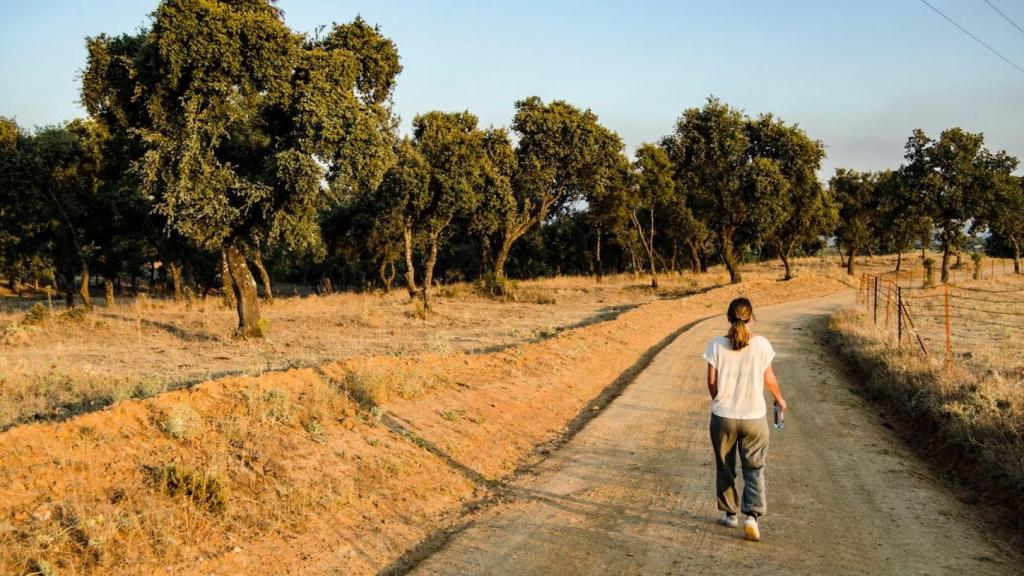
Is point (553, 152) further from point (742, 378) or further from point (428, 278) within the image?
point (742, 378)

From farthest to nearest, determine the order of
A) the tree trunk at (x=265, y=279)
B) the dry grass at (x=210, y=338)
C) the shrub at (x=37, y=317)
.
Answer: the tree trunk at (x=265, y=279), the shrub at (x=37, y=317), the dry grass at (x=210, y=338)

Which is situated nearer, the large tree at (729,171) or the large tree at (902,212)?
the large tree at (729,171)

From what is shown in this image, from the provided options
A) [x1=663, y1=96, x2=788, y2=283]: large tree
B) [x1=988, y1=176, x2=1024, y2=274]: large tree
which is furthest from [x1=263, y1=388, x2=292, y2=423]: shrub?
[x1=988, y1=176, x2=1024, y2=274]: large tree

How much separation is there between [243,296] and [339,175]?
5.04m

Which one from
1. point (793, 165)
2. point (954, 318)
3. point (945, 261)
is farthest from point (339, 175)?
point (945, 261)

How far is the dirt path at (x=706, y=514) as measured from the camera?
576cm

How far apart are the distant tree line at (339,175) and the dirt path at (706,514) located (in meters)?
12.1

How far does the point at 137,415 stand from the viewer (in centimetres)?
720

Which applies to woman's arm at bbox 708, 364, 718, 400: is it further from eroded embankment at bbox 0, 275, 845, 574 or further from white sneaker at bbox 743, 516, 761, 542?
eroded embankment at bbox 0, 275, 845, 574

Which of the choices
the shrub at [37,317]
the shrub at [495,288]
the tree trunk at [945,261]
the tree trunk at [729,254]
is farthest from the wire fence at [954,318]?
the shrub at [37,317]

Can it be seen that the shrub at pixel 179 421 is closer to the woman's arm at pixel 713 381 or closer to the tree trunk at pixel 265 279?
the woman's arm at pixel 713 381

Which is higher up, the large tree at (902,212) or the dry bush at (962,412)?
the large tree at (902,212)

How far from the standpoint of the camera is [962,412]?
9.20m

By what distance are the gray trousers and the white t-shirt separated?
99mm
